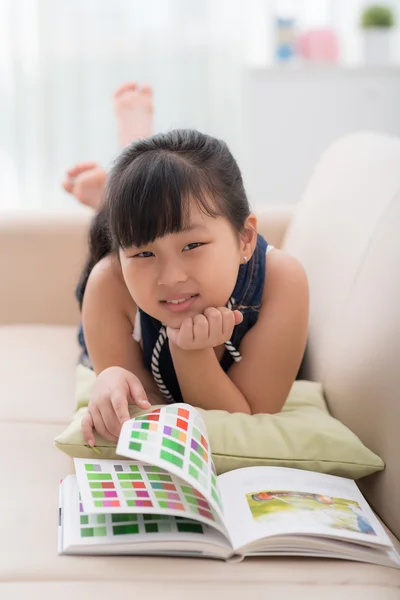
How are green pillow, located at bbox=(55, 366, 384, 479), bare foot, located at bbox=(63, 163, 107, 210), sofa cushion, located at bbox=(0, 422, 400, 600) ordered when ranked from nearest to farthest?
1. sofa cushion, located at bbox=(0, 422, 400, 600)
2. green pillow, located at bbox=(55, 366, 384, 479)
3. bare foot, located at bbox=(63, 163, 107, 210)

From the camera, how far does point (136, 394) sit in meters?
1.16

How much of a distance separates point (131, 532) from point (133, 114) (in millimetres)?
1176

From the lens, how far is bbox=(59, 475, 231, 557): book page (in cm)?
90

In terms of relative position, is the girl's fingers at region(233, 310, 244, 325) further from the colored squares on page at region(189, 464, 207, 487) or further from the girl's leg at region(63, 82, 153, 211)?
the girl's leg at region(63, 82, 153, 211)

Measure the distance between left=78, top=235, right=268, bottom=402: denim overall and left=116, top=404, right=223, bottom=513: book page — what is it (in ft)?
0.96

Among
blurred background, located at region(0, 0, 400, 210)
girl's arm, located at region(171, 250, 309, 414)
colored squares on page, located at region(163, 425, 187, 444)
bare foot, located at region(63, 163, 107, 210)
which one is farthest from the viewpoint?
blurred background, located at region(0, 0, 400, 210)

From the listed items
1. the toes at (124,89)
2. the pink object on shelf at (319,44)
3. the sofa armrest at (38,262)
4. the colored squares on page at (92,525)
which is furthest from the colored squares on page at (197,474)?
the pink object on shelf at (319,44)

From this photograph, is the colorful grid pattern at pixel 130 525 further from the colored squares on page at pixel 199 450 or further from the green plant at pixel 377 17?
the green plant at pixel 377 17

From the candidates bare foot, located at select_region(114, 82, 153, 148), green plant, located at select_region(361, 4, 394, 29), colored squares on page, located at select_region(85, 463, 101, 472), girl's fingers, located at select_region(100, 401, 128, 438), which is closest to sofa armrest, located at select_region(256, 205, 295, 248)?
bare foot, located at select_region(114, 82, 153, 148)

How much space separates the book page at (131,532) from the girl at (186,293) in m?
0.17

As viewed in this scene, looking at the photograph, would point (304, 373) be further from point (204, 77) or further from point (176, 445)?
point (204, 77)

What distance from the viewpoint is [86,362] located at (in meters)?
1.60

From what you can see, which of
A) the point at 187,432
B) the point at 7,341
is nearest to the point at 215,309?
the point at 187,432

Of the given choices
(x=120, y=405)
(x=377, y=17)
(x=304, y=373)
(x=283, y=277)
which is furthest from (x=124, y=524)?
(x=377, y=17)
